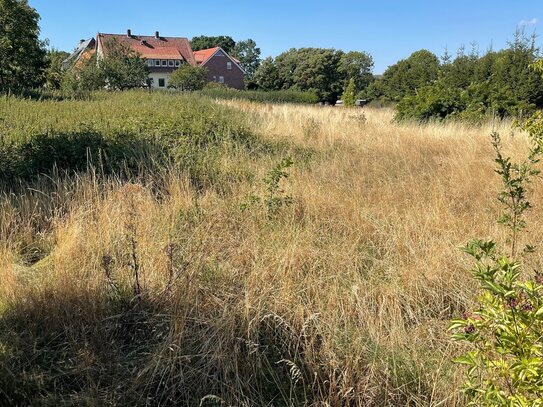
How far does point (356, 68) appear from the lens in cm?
6100

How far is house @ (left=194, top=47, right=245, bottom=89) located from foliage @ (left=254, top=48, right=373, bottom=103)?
7.09 meters

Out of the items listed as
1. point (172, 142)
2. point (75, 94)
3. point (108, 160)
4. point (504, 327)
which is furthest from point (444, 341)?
point (75, 94)

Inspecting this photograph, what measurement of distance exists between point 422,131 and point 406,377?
32.2ft

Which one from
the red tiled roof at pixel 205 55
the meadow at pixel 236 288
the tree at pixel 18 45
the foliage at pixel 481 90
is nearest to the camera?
the meadow at pixel 236 288

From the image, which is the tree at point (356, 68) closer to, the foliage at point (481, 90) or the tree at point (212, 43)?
the foliage at point (481, 90)

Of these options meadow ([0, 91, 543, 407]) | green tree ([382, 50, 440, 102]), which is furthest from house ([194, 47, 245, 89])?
meadow ([0, 91, 543, 407])

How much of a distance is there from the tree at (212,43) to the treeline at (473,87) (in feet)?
293

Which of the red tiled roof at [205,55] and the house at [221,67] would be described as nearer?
the house at [221,67]

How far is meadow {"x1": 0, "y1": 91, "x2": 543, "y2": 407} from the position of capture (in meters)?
2.12

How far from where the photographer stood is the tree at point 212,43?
366 ft

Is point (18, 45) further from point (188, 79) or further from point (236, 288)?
point (188, 79)

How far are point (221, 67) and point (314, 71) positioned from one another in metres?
18.0

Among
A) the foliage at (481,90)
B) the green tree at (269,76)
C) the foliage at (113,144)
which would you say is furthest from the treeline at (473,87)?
the green tree at (269,76)

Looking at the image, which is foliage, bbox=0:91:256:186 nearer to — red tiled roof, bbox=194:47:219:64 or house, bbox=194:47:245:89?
house, bbox=194:47:245:89
